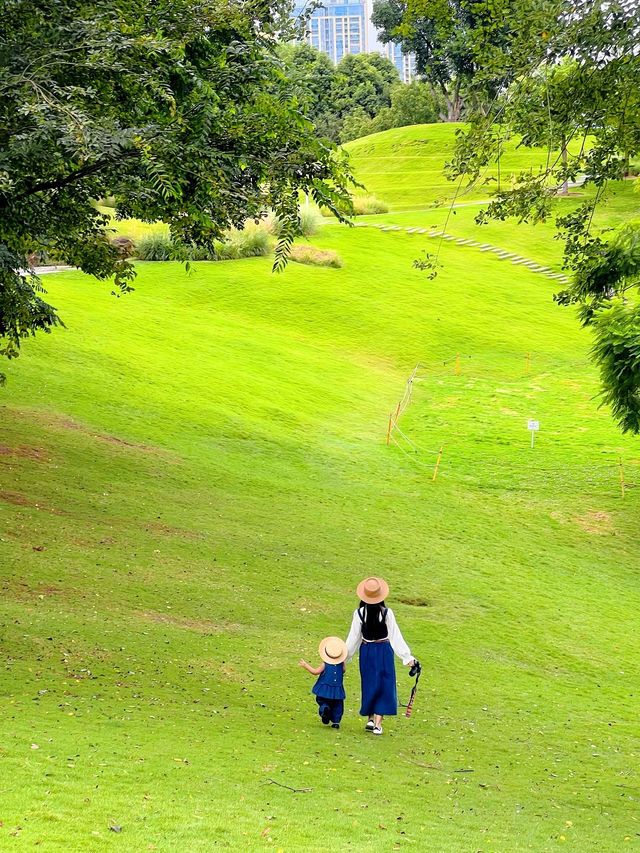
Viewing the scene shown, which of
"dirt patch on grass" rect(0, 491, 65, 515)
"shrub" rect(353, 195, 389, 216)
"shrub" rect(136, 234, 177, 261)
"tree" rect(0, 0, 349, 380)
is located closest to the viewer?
"tree" rect(0, 0, 349, 380)

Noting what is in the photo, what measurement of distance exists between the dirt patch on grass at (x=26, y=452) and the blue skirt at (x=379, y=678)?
13.5m

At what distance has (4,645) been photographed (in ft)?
38.2

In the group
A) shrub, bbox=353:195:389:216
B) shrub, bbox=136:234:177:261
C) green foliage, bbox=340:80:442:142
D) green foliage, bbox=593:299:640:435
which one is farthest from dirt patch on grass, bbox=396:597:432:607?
green foliage, bbox=340:80:442:142

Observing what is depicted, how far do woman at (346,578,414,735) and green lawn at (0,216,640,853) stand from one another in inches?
17.6

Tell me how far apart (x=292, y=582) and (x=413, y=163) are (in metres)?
75.0

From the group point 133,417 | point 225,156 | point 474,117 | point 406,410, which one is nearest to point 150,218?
point 225,156

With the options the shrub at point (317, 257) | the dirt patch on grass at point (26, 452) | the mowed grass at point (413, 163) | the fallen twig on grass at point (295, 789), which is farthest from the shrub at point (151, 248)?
the fallen twig on grass at point (295, 789)

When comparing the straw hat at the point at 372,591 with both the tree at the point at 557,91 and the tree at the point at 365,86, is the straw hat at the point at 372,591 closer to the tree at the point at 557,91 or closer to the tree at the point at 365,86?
the tree at the point at 557,91

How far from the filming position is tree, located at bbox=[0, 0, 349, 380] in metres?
9.80

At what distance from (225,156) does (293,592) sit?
8342 millimetres

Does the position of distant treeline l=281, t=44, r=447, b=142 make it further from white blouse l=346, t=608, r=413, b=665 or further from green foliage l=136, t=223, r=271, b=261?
white blouse l=346, t=608, r=413, b=665

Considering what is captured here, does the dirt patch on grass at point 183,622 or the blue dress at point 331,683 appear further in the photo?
the dirt patch on grass at point 183,622

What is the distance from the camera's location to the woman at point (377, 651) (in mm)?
10109

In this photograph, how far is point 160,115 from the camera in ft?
36.0
